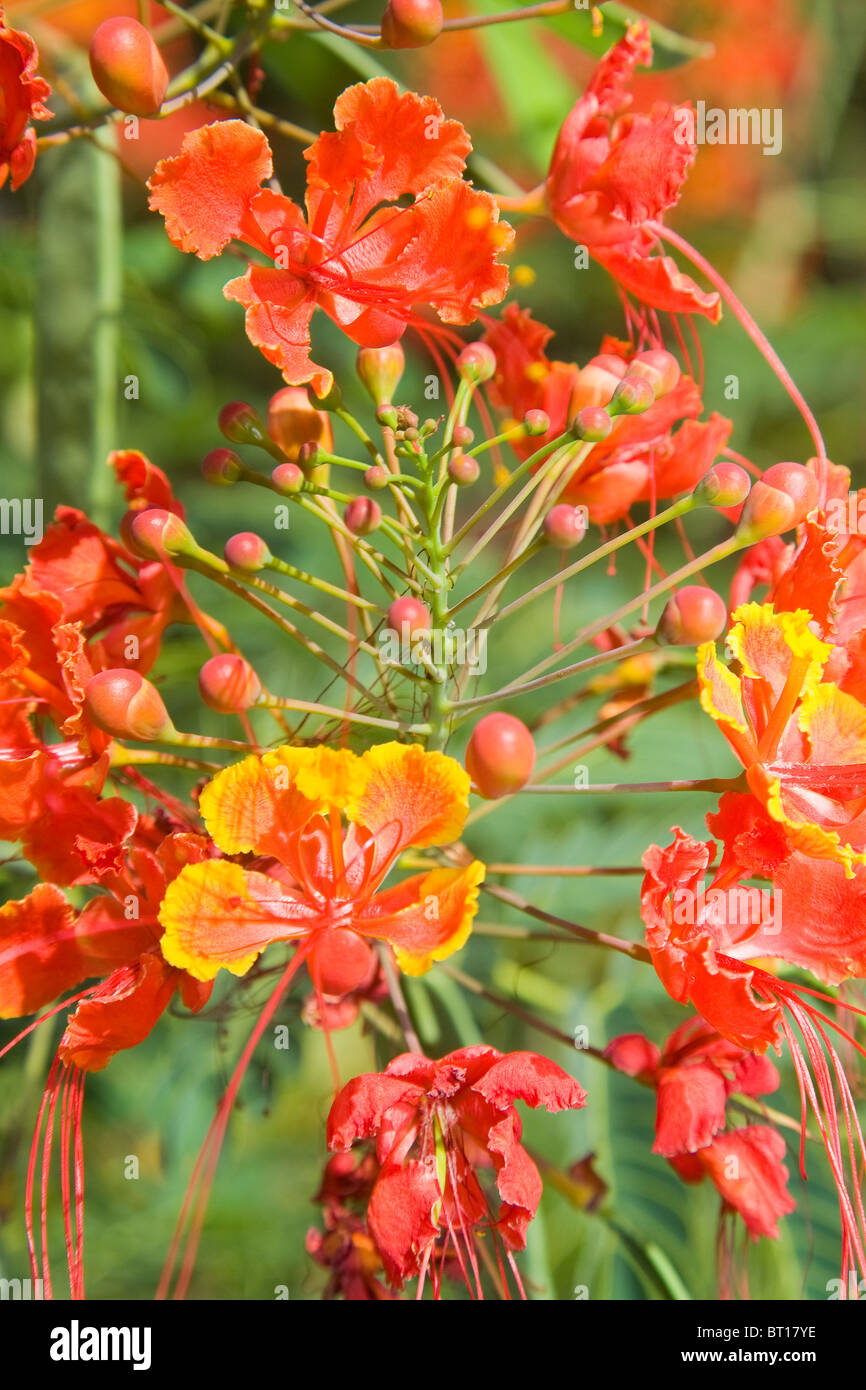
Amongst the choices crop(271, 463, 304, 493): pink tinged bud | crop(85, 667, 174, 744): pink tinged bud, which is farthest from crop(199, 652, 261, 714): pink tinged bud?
crop(271, 463, 304, 493): pink tinged bud

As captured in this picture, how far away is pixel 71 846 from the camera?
3.58 ft

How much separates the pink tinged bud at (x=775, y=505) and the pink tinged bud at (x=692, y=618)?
0.08 meters

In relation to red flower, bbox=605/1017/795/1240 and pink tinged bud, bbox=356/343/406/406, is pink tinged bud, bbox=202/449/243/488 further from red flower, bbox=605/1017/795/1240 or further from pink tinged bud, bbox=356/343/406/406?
red flower, bbox=605/1017/795/1240

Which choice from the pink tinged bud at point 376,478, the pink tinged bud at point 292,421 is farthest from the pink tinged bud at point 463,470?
the pink tinged bud at point 292,421

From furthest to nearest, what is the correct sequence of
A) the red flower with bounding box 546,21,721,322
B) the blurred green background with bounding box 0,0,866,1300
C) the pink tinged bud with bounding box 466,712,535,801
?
the blurred green background with bounding box 0,0,866,1300 → the red flower with bounding box 546,21,721,322 → the pink tinged bud with bounding box 466,712,535,801

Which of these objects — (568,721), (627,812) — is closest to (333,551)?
(568,721)

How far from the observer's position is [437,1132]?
102 centimetres

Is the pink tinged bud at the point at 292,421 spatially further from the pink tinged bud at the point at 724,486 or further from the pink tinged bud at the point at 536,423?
the pink tinged bud at the point at 724,486

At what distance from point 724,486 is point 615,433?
0.17 meters


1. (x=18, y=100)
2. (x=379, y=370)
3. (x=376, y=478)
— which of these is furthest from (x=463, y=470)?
(x=18, y=100)

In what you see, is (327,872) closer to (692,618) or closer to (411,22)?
(692,618)

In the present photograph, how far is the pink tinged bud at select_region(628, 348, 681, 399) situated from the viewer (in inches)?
44.4

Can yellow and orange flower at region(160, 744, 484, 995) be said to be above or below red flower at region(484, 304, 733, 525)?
below
